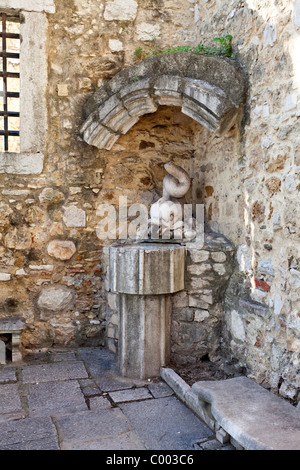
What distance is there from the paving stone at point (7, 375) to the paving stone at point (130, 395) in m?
0.89

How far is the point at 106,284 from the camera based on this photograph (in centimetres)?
421

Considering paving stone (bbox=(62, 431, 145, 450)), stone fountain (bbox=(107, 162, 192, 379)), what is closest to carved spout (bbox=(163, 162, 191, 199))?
stone fountain (bbox=(107, 162, 192, 379))

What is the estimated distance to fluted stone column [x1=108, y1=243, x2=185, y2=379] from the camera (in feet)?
10.7

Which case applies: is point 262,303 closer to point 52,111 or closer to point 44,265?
point 44,265

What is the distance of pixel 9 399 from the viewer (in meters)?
3.00

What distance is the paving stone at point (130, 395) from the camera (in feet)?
9.85

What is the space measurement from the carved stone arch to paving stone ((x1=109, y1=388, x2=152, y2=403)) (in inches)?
87.5

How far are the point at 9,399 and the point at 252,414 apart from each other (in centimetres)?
179

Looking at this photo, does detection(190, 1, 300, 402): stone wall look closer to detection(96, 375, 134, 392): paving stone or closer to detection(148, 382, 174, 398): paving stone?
detection(148, 382, 174, 398): paving stone

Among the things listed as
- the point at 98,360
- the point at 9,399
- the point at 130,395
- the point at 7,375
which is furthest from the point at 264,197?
the point at 7,375

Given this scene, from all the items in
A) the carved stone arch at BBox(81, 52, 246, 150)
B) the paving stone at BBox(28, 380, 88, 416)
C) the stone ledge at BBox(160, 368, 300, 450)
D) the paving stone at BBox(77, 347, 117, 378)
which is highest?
the carved stone arch at BBox(81, 52, 246, 150)

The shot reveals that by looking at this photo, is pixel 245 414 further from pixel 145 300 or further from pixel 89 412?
pixel 145 300
